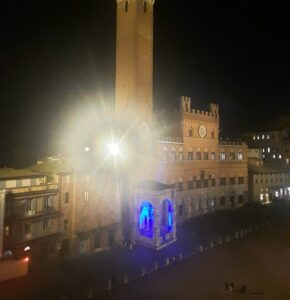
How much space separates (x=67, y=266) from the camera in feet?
95.4

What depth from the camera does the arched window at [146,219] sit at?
117ft

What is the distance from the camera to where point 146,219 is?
119 ft

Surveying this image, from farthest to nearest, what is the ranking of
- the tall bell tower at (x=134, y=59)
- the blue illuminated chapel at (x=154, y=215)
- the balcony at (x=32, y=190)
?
the tall bell tower at (x=134, y=59) → the blue illuminated chapel at (x=154, y=215) → the balcony at (x=32, y=190)

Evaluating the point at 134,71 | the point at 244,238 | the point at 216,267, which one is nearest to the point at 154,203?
the point at 216,267

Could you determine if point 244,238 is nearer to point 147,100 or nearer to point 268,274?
point 268,274

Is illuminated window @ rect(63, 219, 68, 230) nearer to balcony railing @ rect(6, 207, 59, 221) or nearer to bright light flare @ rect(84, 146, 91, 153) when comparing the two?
balcony railing @ rect(6, 207, 59, 221)

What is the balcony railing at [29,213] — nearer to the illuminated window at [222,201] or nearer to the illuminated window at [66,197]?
the illuminated window at [66,197]

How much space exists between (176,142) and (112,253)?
1987 cm

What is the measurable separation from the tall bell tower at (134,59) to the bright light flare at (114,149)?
4.16 m

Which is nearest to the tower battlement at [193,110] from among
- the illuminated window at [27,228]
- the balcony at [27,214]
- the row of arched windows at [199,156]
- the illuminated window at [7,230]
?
the row of arched windows at [199,156]

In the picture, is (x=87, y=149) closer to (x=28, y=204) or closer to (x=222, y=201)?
(x=28, y=204)

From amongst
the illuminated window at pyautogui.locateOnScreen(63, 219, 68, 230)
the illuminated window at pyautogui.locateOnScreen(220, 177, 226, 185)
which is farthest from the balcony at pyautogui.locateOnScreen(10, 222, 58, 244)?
the illuminated window at pyautogui.locateOnScreen(220, 177, 226, 185)

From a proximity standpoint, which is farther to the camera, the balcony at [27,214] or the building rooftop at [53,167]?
the building rooftop at [53,167]

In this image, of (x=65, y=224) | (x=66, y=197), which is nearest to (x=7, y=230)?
(x=65, y=224)
